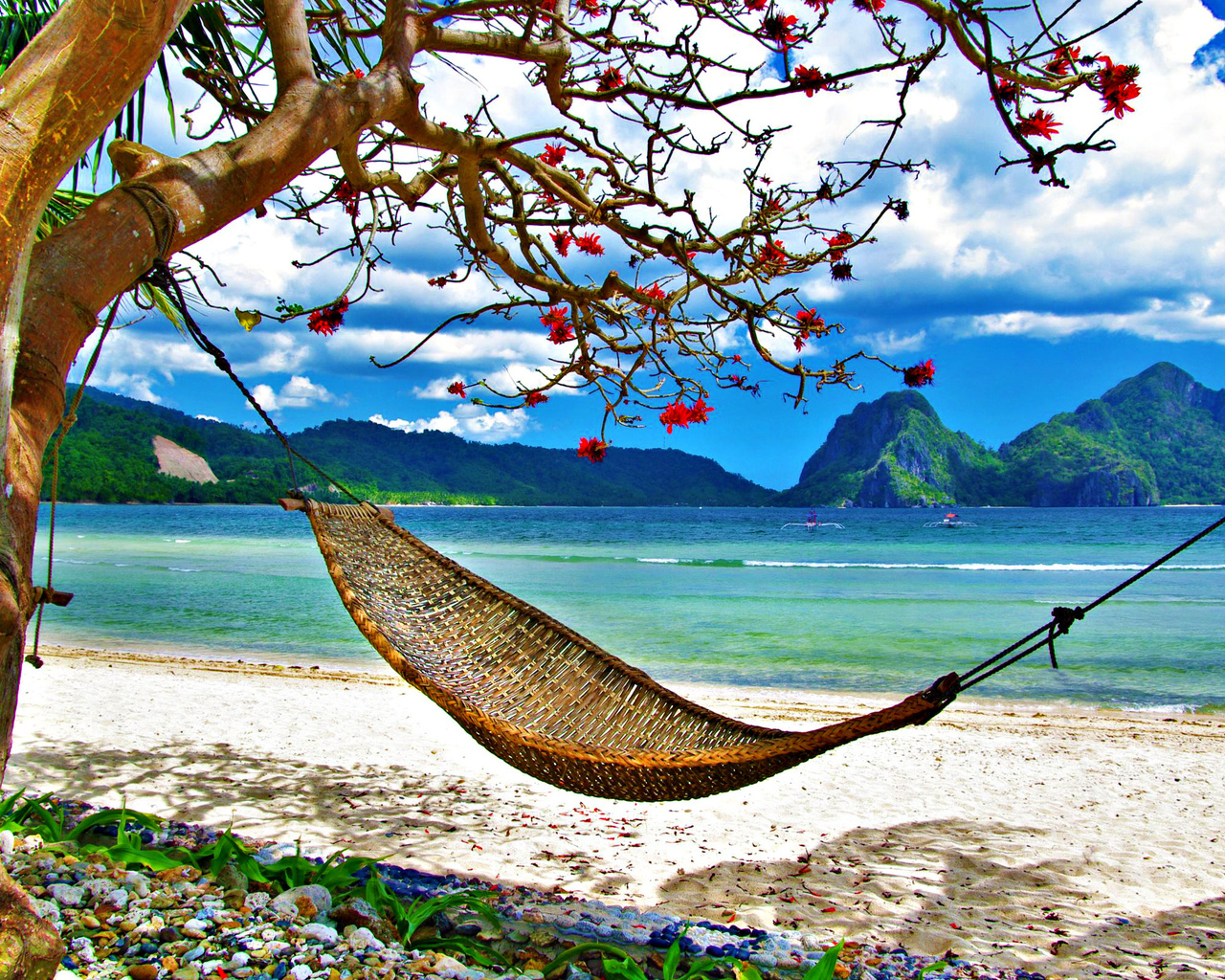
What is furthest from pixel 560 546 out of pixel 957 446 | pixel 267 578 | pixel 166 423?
pixel 957 446

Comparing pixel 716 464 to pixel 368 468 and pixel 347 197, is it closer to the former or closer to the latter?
pixel 368 468

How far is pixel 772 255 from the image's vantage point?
8.48ft

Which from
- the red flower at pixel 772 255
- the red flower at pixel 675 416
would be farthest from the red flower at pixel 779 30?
the red flower at pixel 675 416

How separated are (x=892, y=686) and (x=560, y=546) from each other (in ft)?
60.6

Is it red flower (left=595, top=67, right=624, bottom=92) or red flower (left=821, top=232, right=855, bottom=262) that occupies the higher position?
red flower (left=595, top=67, right=624, bottom=92)

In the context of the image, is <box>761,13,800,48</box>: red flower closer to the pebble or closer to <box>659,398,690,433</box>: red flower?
<box>659,398,690,433</box>: red flower

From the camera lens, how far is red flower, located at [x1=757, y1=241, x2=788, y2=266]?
257 cm

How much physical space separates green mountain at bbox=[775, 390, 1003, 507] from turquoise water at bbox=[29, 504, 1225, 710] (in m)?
32.3

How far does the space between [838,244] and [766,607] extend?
8.69m

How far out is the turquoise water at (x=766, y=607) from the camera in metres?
6.67


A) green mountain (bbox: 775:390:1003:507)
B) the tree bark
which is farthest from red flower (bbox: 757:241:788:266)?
green mountain (bbox: 775:390:1003:507)

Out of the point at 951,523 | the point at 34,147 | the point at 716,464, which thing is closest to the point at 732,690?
the point at 34,147

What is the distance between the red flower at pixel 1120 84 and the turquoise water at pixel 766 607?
4708 millimetres

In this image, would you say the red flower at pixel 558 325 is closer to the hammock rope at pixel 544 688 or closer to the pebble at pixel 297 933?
the hammock rope at pixel 544 688
